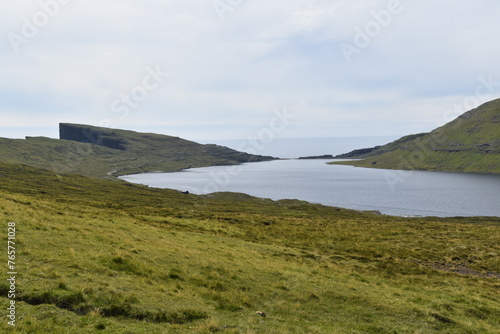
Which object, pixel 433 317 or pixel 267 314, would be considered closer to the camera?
pixel 267 314

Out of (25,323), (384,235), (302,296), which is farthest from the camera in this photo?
(384,235)

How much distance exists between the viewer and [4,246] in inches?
723

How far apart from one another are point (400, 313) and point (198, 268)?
41.3ft

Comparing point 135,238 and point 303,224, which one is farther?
point 303,224

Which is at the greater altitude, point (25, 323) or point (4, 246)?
point (4, 246)

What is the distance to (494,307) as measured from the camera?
Answer: 22.4 meters

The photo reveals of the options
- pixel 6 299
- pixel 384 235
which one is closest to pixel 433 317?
pixel 6 299

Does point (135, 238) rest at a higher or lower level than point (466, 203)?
higher

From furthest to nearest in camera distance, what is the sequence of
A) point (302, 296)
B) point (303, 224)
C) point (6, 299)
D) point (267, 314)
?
point (303, 224) < point (302, 296) < point (267, 314) < point (6, 299)

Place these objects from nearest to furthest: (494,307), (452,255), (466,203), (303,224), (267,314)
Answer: (267,314) → (494,307) → (452,255) → (303,224) → (466,203)

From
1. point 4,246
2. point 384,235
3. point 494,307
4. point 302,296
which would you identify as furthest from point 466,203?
point 4,246

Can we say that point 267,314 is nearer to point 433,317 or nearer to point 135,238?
point 433,317

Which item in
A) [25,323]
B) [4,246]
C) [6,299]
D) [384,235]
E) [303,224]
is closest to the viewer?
[25,323]

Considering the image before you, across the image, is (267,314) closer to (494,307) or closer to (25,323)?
(25,323)
